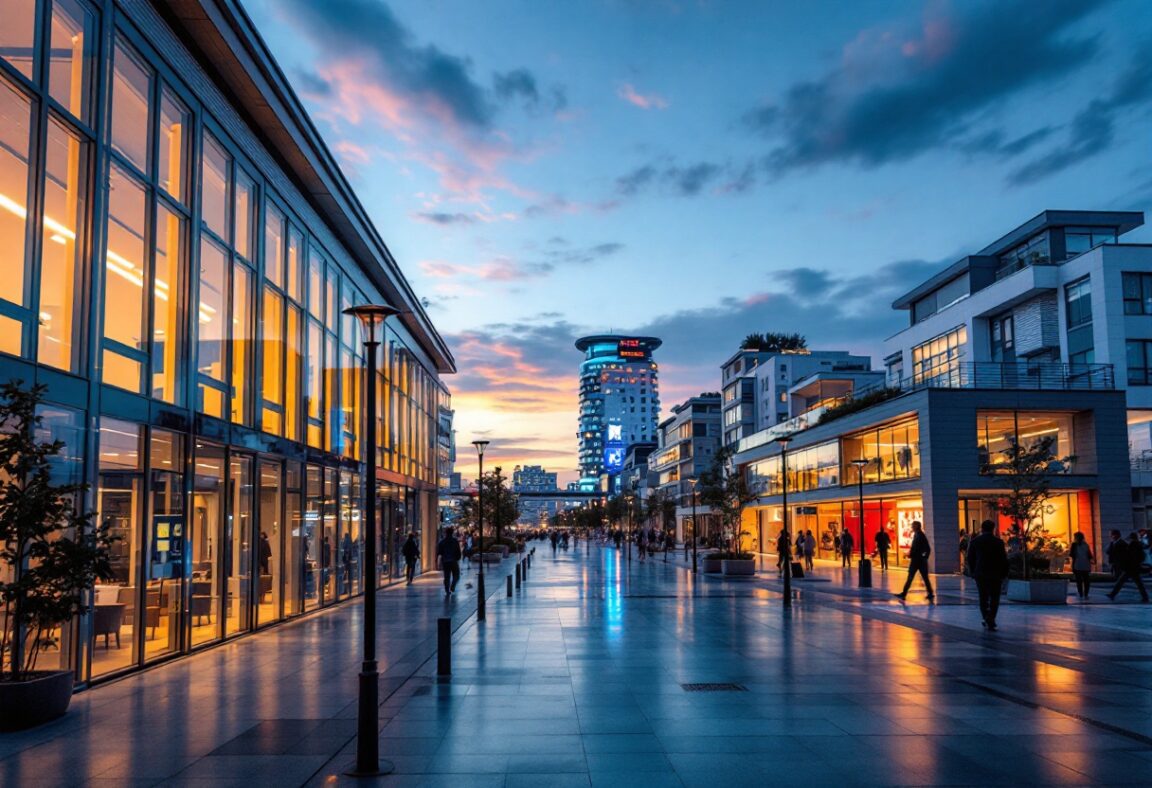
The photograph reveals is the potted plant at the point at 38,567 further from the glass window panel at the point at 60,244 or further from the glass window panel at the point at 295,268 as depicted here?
the glass window panel at the point at 295,268

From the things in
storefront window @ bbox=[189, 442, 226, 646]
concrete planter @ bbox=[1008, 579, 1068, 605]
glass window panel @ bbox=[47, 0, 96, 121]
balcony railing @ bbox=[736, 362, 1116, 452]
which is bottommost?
concrete planter @ bbox=[1008, 579, 1068, 605]

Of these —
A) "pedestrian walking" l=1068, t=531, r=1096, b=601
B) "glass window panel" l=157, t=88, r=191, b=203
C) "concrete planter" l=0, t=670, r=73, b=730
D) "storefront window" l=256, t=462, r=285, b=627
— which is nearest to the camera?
"concrete planter" l=0, t=670, r=73, b=730

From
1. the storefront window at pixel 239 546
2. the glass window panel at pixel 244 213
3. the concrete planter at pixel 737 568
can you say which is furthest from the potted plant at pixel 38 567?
the concrete planter at pixel 737 568

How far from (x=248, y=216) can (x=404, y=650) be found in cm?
954

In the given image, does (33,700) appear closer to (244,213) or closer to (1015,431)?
(244,213)

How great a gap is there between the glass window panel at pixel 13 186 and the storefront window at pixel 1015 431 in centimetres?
3774

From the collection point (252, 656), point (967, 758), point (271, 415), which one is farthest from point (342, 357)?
point (967, 758)

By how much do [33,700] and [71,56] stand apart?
8.16 meters

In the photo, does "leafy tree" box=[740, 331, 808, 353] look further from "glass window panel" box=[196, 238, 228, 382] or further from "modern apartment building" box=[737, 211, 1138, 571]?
"glass window panel" box=[196, 238, 228, 382]

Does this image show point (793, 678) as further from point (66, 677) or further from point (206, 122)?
point (206, 122)

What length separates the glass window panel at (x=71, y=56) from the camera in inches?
486

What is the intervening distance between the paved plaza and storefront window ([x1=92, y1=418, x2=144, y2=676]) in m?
0.67

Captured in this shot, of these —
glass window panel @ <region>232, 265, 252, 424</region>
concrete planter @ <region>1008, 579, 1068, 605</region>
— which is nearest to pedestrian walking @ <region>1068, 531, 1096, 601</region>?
concrete planter @ <region>1008, 579, 1068, 605</region>

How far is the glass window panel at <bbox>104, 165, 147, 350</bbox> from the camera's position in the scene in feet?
45.0
